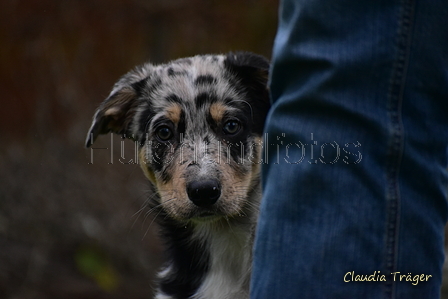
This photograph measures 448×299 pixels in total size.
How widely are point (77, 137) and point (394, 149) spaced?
519 cm

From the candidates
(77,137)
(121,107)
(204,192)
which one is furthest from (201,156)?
(77,137)

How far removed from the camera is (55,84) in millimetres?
6434

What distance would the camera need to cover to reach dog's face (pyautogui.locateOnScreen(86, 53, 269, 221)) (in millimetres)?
2938

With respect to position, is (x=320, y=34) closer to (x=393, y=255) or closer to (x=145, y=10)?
(x=393, y=255)

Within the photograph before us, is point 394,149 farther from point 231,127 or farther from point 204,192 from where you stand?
point 231,127

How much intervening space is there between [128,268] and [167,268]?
294 centimetres

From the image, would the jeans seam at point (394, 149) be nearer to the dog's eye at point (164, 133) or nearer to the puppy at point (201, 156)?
the puppy at point (201, 156)

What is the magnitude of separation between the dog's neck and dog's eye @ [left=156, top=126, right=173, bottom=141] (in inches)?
18.8

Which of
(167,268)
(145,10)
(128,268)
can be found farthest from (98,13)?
(167,268)

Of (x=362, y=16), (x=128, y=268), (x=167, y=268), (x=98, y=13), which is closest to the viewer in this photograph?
(x=362, y=16)

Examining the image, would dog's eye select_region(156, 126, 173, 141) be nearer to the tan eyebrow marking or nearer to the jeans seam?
the tan eyebrow marking

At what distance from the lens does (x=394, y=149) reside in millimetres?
1598

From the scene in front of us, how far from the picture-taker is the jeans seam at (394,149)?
62.2 inches

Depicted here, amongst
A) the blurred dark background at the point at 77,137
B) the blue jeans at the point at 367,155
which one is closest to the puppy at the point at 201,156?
the blue jeans at the point at 367,155
